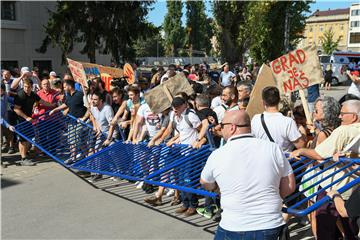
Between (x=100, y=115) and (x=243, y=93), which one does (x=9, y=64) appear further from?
(x=243, y=93)

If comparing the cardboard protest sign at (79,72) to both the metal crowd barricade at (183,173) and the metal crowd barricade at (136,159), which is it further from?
the metal crowd barricade at (183,173)

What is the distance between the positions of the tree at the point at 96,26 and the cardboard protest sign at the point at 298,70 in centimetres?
1577

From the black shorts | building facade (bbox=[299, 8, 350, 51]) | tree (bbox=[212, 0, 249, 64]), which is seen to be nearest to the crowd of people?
the black shorts

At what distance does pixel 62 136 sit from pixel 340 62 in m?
26.7

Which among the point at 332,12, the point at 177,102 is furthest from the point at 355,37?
the point at 177,102

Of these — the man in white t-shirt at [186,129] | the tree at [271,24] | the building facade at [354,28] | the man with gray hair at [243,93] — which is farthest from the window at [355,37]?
the man in white t-shirt at [186,129]

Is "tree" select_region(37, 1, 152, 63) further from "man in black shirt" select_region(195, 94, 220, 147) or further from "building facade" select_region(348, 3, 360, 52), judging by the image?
"building facade" select_region(348, 3, 360, 52)

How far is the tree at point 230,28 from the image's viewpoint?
3434cm

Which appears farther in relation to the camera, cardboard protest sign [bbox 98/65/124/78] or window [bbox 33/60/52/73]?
window [bbox 33/60/52/73]

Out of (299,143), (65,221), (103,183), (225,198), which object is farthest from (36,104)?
(225,198)

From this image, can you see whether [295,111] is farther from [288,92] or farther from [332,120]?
[332,120]

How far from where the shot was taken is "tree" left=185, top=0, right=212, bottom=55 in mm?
77438

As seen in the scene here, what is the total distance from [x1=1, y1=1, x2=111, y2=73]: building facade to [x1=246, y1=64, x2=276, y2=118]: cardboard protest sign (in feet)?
56.3

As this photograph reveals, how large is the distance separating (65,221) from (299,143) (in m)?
3.21
